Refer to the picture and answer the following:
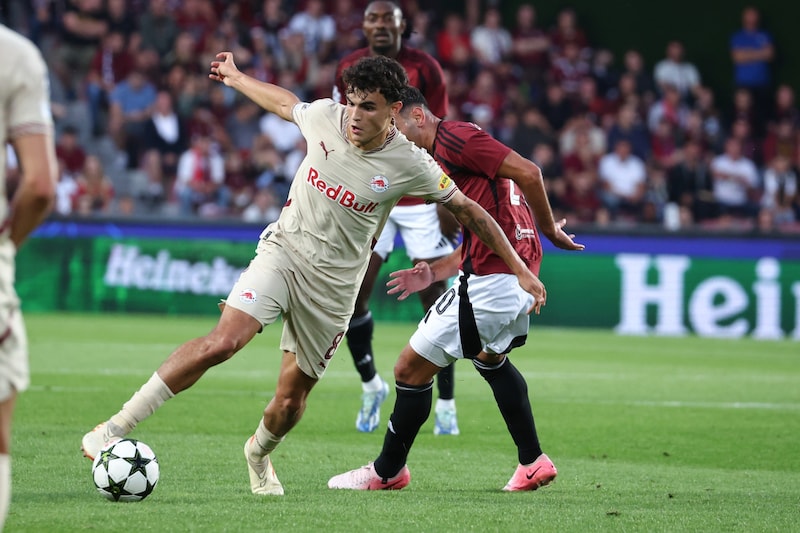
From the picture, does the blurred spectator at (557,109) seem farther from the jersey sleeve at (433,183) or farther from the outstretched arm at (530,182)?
the jersey sleeve at (433,183)

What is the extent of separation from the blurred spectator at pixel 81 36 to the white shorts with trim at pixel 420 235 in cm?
1355

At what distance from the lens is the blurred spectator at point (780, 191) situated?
19.8 metres

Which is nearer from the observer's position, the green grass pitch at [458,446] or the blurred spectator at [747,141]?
the green grass pitch at [458,446]

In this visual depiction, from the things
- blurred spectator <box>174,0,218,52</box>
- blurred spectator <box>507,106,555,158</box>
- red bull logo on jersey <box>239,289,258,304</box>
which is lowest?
blurred spectator <box>507,106,555,158</box>

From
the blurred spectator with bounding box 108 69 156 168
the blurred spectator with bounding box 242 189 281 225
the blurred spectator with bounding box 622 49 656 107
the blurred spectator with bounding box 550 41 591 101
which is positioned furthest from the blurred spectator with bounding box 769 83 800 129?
the blurred spectator with bounding box 108 69 156 168

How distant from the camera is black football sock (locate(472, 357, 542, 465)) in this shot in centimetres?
679

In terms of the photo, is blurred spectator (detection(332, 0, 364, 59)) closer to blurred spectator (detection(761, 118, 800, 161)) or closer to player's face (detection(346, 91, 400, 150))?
→ blurred spectator (detection(761, 118, 800, 161))

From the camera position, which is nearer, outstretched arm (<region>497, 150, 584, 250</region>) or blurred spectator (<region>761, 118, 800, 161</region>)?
outstretched arm (<region>497, 150, 584, 250</region>)

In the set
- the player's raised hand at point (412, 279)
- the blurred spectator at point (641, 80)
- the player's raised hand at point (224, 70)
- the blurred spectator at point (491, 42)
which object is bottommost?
the blurred spectator at point (641, 80)

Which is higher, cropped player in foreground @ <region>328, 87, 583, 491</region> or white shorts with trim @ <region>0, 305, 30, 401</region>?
white shorts with trim @ <region>0, 305, 30, 401</region>

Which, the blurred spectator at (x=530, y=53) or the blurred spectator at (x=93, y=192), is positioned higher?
the blurred spectator at (x=530, y=53)

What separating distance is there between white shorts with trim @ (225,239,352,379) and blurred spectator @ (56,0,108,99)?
1642cm

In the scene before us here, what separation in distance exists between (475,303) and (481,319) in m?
0.09

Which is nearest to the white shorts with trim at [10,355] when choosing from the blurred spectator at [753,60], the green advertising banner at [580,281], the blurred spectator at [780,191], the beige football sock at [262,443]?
the beige football sock at [262,443]
